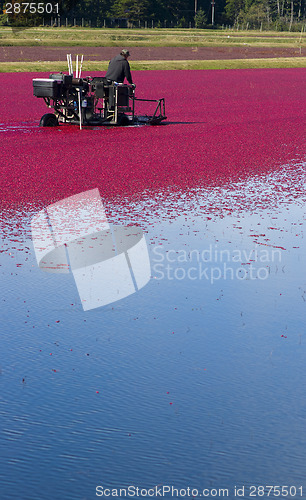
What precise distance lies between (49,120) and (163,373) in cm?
1646

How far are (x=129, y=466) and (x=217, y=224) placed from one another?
21.4 feet

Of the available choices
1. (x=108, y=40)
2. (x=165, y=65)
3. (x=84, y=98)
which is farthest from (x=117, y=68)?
(x=108, y=40)

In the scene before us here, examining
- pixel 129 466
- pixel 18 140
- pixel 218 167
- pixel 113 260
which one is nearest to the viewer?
pixel 129 466

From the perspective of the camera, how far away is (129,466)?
4.41 m

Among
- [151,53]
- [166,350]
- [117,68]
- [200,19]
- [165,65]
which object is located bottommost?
[200,19]

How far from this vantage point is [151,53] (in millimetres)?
61000

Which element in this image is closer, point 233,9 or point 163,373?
point 163,373

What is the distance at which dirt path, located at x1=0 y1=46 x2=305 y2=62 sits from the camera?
54.1 meters

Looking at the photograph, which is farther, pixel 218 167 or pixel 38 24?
pixel 38 24

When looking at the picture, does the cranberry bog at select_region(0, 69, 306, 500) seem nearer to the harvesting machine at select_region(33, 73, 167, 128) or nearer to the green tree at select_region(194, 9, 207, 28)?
the harvesting machine at select_region(33, 73, 167, 128)

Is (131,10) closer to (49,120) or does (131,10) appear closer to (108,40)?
(108,40)

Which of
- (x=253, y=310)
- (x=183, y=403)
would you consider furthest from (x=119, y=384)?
(x=253, y=310)

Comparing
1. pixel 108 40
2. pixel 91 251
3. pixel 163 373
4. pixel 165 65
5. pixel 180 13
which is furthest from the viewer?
pixel 180 13

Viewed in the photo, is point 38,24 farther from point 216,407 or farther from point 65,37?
point 216,407
